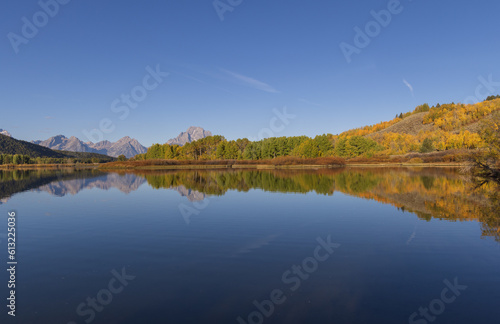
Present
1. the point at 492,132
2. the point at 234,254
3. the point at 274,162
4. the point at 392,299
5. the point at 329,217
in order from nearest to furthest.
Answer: the point at 392,299, the point at 234,254, the point at 329,217, the point at 492,132, the point at 274,162

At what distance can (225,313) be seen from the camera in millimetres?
7426

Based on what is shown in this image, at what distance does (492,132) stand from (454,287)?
124 ft

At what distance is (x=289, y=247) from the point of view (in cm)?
1315

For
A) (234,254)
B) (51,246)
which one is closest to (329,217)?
(234,254)

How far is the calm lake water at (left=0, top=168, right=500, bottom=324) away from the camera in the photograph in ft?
24.8

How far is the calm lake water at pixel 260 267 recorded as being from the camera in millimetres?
7566

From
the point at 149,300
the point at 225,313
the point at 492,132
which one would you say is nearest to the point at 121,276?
the point at 149,300

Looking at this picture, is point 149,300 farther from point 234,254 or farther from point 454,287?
point 454,287

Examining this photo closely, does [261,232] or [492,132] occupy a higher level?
[492,132]

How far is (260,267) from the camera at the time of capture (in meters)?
10.7

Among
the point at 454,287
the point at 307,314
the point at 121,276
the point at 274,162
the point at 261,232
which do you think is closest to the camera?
the point at 307,314

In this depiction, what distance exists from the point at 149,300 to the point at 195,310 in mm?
1536

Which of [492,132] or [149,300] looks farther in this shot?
[492,132]

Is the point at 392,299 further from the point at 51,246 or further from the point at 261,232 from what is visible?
the point at 51,246
